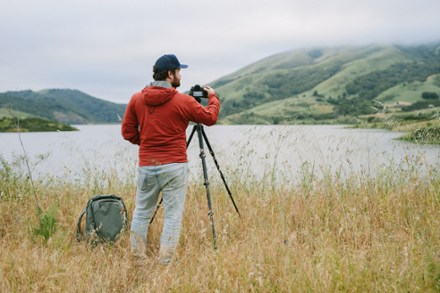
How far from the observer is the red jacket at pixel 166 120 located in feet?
13.3

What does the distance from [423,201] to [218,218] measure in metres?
2.81

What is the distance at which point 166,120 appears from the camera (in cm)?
410

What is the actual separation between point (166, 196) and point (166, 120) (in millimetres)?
848

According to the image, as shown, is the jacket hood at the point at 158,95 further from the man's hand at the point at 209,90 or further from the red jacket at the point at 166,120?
the man's hand at the point at 209,90

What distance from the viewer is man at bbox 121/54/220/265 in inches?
160

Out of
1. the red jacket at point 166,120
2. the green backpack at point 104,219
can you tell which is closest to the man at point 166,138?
the red jacket at point 166,120

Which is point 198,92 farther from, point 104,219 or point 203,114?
point 104,219

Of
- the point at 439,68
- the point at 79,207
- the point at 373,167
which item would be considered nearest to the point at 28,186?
the point at 79,207

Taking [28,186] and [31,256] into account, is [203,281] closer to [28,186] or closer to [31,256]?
[31,256]

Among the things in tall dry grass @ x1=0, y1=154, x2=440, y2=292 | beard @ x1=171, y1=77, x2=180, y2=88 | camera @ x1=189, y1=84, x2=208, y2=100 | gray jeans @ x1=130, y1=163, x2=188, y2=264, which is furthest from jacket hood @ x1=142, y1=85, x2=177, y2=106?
tall dry grass @ x1=0, y1=154, x2=440, y2=292

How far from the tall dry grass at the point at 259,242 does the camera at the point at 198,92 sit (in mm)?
1442

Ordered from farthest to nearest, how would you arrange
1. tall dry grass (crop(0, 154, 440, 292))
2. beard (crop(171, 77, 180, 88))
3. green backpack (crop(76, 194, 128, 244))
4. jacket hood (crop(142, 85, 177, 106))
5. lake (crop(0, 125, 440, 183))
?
lake (crop(0, 125, 440, 183)) → green backpack (crop(76, 194, 128, 244)) → beard (crop(171, 77, 180, 88)) → jacket hood (crop(142, 85, 177, 106)) → tall dry grass (crop(0, 154, 440, 292))

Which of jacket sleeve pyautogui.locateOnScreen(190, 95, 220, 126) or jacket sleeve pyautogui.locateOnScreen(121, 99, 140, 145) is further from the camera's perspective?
jacket sleeve pyautogui.locateOnScreen(121, 99, 140, 145)

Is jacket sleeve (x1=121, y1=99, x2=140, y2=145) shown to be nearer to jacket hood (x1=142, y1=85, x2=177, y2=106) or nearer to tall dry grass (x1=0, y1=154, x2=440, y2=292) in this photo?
jacket hood (x1=142, y1=85, x2=177, y2=106)
